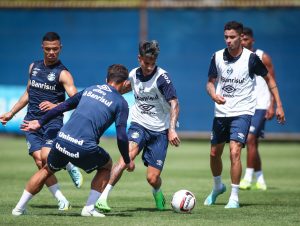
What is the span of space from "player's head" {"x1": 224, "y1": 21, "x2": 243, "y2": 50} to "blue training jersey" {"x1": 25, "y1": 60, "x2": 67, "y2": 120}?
8.26 ft

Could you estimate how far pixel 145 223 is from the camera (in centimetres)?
1057

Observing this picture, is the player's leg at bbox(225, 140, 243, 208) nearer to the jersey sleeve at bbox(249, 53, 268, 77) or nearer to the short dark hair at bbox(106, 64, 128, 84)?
the jersey sleeve at bbox(249, 53, 268, 77)

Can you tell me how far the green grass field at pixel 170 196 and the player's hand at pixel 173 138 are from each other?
0.97 metres

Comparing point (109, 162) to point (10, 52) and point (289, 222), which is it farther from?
point (10, 52)

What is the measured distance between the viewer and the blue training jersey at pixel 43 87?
41.9 ft

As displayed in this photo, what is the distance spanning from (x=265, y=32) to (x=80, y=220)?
1795 cm

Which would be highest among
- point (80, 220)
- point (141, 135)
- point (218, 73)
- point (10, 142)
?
point (218, 73)

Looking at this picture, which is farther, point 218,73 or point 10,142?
point 10,142

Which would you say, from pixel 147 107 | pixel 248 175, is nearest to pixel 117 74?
pixel 147 107

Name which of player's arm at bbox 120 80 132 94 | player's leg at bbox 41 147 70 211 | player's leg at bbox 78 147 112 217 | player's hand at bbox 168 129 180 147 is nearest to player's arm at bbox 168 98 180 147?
player's hand at bbox 168 129 180 147

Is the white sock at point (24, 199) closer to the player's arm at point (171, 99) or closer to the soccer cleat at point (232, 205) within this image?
the player's arm at point (171, 99)

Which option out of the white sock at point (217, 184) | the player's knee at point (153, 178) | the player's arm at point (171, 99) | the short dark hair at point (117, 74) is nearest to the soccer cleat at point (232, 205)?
the white sock at point (217, 184)

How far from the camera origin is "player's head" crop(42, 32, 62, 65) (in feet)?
41.6

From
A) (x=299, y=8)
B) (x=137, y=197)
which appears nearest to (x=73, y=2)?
(x=299, y=8)
